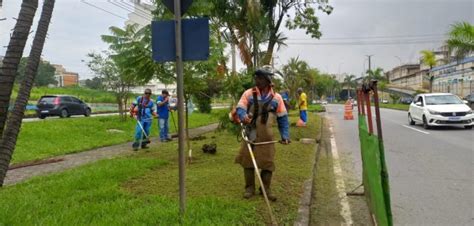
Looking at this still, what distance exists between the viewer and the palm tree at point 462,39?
868 inches

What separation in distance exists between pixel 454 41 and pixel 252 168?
20.3 m

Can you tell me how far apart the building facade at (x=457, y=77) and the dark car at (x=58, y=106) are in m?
31.5

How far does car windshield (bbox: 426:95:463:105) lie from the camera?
1735 centimetres

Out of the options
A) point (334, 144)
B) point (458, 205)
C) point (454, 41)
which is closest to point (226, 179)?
point (458, 205)

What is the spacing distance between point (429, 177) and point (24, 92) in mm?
6502

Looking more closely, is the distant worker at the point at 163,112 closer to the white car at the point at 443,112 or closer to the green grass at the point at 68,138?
the green grass at the point at 68,138

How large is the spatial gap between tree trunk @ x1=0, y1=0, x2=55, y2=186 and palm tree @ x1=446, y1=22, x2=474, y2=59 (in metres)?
21.8

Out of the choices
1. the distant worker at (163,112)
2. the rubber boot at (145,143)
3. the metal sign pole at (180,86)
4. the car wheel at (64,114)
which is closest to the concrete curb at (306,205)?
the metal sign pole at (180,86)

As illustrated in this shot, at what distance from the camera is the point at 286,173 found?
7.69 metres

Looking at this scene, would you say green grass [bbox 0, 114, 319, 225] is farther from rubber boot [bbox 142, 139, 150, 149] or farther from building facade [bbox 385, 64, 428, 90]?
building facade [bbox 385, 64, 428, 90]

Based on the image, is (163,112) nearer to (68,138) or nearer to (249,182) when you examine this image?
(68,138)

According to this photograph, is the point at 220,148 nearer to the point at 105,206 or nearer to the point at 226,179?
the point at 226,179

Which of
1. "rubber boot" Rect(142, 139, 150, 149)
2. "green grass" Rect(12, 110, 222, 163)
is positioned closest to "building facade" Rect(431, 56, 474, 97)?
"green grass" Rect(12, 110, 222, 163)

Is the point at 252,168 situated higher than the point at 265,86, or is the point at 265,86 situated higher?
the point at 265,86
